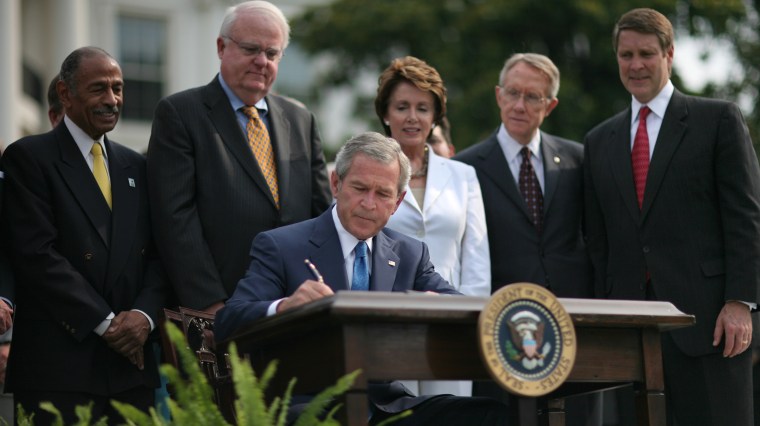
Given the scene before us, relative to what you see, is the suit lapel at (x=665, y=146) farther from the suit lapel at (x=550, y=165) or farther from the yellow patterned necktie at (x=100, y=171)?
the yellow patterned necktie at (x=100, y=171)

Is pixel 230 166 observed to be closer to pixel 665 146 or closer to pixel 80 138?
pixel 80 138

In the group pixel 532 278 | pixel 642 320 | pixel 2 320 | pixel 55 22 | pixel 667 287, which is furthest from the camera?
pixel 55 22

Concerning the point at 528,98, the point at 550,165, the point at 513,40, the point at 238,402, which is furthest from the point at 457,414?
the point at 513,40

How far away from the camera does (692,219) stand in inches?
246

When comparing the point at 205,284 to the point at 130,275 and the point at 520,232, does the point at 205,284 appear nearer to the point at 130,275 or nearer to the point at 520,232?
the point at 130,275

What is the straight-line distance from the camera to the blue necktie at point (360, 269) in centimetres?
508

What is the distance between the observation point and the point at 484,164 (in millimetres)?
7137

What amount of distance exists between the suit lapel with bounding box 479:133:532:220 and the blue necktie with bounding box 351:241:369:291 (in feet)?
6.50

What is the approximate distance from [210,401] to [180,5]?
77.2 ft

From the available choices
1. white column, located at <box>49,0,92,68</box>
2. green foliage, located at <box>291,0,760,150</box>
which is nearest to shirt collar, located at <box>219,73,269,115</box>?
green foliage, located at <box>291,0,760,150</box>

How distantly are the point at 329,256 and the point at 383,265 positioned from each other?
0.22 m

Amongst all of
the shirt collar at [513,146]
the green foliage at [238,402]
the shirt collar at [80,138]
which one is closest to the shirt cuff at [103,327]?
the shirt collar at [80,138]

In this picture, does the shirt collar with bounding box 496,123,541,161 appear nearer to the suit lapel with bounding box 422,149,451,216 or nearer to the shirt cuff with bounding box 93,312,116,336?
the suit lapel with bounding box 422,149,451,216

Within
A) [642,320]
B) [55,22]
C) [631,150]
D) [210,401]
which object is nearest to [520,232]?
Result: [631,150]
